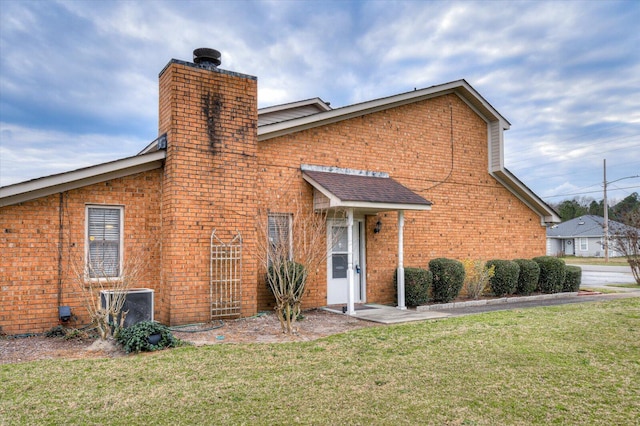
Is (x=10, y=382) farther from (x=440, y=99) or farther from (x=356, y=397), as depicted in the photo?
(x=440, y=99)

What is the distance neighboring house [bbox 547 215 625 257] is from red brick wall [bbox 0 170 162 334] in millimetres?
50626

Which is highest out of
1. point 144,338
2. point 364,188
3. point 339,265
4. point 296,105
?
point 296,105

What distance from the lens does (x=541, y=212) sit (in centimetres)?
1669

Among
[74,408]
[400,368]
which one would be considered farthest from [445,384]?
[74,408]

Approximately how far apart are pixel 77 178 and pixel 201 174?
92.1 inches

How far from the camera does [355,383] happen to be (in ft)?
19.4

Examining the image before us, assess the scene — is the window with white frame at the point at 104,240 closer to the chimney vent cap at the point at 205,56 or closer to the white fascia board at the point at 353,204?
the chimney vent cap at the point at 205,56

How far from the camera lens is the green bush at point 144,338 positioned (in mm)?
7515

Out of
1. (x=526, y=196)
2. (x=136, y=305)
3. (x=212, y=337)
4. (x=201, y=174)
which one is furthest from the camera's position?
(x=526, y=196)

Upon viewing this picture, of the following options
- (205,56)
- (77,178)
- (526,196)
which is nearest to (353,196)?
(205,56)

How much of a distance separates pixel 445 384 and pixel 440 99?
10.9 metres

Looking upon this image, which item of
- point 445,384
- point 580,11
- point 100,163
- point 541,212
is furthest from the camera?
point 541,212

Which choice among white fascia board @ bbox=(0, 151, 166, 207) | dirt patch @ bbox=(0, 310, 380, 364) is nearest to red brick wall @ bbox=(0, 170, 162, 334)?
white fascia board @ bbox=(0, 151, 166, 207)

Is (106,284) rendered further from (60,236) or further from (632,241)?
(632,241)
